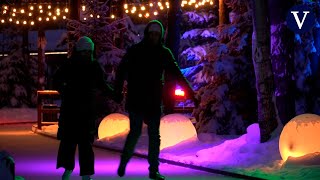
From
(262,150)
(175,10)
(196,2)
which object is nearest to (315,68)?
(262,150)

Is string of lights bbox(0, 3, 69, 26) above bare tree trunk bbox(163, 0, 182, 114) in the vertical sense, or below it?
above

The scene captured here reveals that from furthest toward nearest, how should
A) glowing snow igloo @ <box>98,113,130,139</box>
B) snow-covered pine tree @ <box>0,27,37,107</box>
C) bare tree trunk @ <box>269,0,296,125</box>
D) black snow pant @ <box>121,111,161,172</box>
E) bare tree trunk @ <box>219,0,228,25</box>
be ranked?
snow-covered pine tree @ <box>0,27,37,107</box>
bare tree trunk @ <box>219,0,228,25</box>
glowing snow igloo @ <box>98,113,130,139</box>
bare tree trunk @ <box>269,0,296,125</box>
black snow pant @ <box>121,111,161,172</box>

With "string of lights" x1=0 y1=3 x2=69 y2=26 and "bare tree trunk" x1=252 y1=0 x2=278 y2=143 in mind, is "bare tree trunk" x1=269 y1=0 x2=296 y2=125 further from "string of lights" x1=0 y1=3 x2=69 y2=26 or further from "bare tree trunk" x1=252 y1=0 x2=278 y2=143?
"string of lights" x1=0 y1=3 x2=69 y2=26

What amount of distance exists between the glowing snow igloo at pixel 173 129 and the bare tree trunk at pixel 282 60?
2256 mm

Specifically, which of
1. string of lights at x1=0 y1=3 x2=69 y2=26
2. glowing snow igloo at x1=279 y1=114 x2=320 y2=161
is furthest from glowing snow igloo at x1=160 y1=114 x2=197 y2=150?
string of lights at x1=0 y1=3 x2=69 y2=26

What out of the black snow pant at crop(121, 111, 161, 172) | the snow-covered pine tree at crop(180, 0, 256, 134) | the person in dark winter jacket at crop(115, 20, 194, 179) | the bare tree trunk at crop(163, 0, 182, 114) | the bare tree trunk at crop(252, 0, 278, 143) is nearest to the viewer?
the person in dark winter jacket at crop(115, 20, 194, 179)

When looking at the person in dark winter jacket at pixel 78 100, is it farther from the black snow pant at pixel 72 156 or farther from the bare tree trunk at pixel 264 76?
the bare tree trunk at pixel 264 76

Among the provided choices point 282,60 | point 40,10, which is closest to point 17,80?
point 40,10

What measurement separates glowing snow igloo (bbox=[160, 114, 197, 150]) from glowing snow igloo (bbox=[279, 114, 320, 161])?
3.67m

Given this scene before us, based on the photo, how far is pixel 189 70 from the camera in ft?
62.1

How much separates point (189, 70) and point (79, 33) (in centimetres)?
507

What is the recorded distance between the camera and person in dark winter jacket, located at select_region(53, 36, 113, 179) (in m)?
7.40

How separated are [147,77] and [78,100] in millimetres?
1012

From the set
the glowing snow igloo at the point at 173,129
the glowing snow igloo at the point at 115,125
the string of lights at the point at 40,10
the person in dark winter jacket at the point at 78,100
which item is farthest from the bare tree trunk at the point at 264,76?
the string of lights at the point at 40,10
